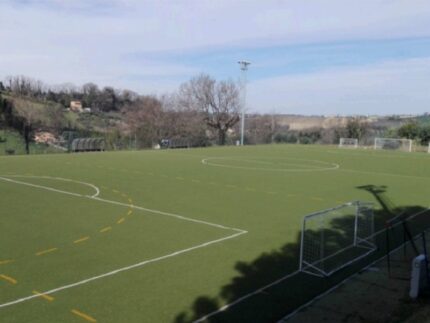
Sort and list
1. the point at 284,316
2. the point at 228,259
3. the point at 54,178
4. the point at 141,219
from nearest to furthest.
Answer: the point at 284,316
the point at 228,259
the point at 141,219
the point at 54,178

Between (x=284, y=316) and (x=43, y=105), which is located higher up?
(x=43, y=105)

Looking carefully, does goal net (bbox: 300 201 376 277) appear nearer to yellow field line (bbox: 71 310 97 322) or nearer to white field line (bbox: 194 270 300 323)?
white field line (bbox: 194 270 300 323)

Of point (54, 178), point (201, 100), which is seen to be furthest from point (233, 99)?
point (54, 178)

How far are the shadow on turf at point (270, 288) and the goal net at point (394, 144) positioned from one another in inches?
1599

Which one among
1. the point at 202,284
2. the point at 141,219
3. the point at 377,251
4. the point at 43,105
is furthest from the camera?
the point at 43,105

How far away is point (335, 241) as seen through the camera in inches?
378

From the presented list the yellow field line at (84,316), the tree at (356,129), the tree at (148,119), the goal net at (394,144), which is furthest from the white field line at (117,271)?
the tree at (356,129)

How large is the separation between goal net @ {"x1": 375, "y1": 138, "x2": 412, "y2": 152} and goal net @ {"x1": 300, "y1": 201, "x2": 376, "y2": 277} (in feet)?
128

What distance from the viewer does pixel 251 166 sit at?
85.0ft

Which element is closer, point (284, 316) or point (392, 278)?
point (284, 316)

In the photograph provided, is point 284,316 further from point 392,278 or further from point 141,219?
point 141,219

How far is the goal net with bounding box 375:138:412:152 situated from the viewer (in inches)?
1859

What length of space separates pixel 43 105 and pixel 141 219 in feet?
211

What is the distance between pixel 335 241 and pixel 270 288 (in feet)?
10.4
